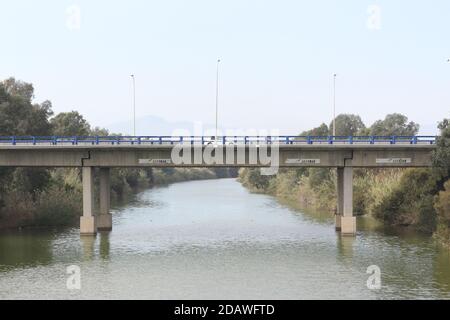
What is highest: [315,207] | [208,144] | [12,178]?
[208,144]

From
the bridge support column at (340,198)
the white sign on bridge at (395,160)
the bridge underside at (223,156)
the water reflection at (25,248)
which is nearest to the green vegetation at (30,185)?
the water reflection at (25,248)

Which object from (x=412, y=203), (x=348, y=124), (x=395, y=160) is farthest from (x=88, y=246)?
(x=348, y=124)

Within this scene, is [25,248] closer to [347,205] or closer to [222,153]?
[222,153]

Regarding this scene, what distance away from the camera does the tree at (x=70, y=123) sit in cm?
9100

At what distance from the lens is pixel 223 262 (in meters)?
40.2

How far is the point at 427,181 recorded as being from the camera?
182 ft

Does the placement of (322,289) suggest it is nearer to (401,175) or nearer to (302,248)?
(302,248)

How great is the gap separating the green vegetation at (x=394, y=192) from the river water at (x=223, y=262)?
233 cm

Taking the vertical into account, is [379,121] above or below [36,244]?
above

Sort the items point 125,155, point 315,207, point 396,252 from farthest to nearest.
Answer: point 315,207 → point 125,155 → point 396,252

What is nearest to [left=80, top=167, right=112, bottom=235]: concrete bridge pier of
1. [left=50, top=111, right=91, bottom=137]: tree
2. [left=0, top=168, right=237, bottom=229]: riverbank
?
[left=0, top=168, right=237, bottom=229]: riverbank

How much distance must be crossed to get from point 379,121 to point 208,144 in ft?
308

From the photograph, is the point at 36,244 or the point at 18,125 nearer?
the point at 36,244
